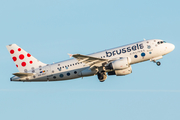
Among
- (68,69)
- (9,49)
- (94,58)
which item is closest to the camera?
(94,58)

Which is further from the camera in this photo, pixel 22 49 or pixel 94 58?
pixel 22 49

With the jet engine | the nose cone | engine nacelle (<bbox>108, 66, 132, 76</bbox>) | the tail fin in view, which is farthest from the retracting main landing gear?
the nose cone

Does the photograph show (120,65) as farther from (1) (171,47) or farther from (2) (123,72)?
(1) (171,47)

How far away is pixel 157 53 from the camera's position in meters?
58.3

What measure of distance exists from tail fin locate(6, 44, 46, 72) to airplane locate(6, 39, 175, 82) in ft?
3.44

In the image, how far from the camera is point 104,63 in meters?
57.4

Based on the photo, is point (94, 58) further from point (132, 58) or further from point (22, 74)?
point (22, 74)

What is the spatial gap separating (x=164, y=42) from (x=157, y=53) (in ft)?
9.06

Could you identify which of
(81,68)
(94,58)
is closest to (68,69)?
(81,68)

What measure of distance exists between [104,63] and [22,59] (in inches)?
640

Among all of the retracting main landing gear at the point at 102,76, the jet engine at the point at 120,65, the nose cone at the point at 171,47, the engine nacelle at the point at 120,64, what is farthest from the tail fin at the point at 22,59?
the nose cone at the point at 171,47

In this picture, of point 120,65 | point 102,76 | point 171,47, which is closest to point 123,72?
point 120,65

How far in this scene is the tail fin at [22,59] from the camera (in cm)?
6241

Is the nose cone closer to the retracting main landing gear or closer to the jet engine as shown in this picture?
the jet engine
